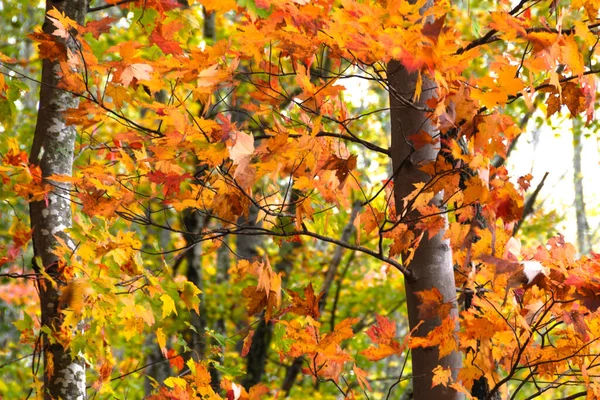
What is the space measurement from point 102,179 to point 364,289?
559 cm

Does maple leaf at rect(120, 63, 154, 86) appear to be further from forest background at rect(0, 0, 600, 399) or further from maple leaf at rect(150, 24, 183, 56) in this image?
maple leaf at rect(150, 24, 183, 56)

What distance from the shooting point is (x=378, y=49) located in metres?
1.65

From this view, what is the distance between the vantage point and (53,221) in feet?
9.21

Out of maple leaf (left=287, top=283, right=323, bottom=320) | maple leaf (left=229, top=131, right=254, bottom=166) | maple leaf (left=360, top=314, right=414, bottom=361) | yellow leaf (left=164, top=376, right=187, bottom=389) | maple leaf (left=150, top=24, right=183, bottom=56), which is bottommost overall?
yellow leaf (left=164, top=376, right=187, bottom=389)

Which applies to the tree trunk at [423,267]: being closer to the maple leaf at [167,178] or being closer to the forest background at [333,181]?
the forest background at [333,181]

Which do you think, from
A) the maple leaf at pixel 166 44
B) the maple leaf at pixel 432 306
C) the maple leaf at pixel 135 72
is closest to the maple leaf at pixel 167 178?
the maple leaf at pixel 135 72

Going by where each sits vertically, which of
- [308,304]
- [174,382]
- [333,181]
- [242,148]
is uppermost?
[333,181]

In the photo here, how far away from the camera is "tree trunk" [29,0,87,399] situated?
8.91 ft

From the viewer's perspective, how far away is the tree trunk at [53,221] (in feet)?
8.91

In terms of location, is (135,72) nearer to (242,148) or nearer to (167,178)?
(167,178)

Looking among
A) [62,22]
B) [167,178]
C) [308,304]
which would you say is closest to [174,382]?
[308,304]

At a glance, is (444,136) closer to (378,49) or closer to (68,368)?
(378,49)

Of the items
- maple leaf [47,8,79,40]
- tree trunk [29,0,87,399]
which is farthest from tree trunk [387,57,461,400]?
tree trunk [29,0,87,399]

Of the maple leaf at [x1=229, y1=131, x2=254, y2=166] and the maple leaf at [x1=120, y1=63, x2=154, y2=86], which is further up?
the maple leaf at [x1=120, y1=63, x2=154, y2=86]
